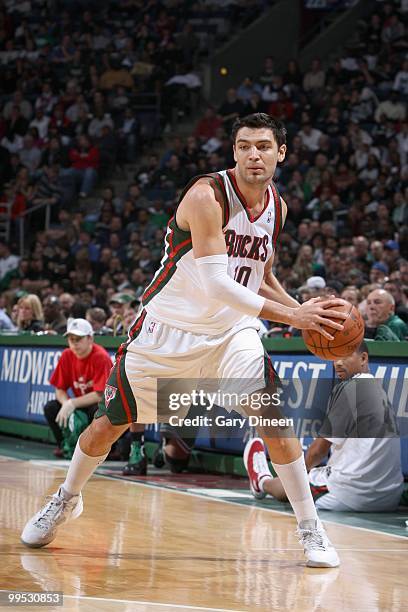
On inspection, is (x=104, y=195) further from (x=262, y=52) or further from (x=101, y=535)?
(x=101, y=535)

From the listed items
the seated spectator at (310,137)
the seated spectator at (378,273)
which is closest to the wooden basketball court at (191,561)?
the seated spectator at (378,273)

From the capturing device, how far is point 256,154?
5.60m

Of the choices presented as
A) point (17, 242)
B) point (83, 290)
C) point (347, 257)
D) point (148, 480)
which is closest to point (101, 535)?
point (148, 480)

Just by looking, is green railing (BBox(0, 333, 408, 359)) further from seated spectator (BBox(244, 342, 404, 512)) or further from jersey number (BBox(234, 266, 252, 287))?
jersey number (BBox(234, 266, 252, 287))

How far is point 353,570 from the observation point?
548 centimetres

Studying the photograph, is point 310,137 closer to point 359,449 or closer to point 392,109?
point 392,109

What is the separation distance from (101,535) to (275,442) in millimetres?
1433

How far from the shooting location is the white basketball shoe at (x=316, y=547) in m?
5.48

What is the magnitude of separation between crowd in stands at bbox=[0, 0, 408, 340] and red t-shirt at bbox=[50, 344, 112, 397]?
1159 millimetres

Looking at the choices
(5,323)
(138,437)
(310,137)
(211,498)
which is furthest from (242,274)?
(310,137)

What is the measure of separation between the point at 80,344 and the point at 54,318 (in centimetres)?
308

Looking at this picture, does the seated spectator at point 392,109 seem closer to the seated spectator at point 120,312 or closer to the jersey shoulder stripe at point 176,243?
the seated spectator at point 120,312

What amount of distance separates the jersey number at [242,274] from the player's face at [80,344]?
4920mm

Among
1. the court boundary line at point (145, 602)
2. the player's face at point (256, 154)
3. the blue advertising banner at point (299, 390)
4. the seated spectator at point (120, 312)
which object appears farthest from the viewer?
the seated spectator at point (120, 312)
